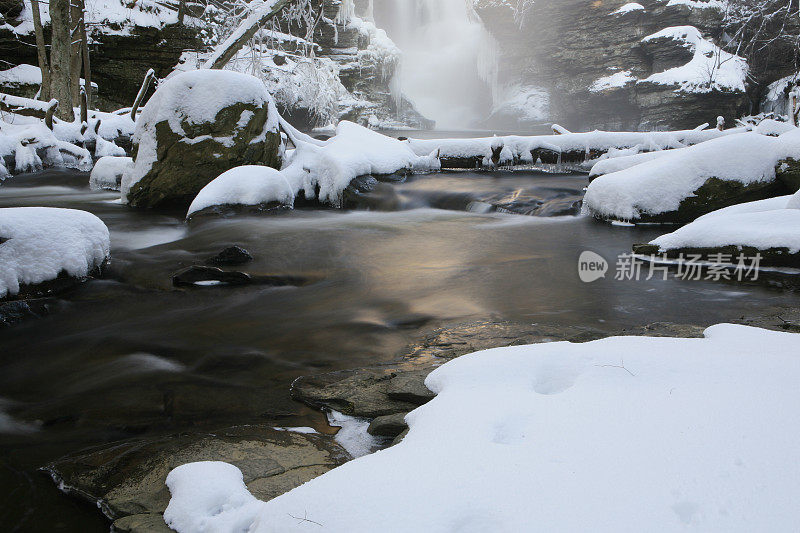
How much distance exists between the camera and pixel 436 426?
1798mm

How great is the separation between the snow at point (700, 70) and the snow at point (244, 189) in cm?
2458

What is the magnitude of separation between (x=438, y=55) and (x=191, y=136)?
5516 centimetres

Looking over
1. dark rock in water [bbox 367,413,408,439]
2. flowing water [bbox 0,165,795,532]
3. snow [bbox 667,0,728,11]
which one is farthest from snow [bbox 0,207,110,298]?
snow [bbox 667,0,728,11]

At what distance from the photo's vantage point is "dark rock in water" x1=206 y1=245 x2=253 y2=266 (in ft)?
18.3

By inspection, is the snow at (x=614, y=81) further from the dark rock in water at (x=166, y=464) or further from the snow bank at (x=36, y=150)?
the dark rock in water at (x=166, y=464)

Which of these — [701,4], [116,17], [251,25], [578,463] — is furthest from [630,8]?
[578,463]

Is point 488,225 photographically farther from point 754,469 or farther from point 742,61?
point 742,61

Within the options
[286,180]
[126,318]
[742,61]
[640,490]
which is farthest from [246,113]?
[742,61]

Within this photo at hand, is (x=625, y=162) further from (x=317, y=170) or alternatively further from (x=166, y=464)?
(x=166, y=464)

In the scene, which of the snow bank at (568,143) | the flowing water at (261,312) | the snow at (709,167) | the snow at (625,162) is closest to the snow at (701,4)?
the snow bank at (568,143)

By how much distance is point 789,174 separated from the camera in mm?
6281

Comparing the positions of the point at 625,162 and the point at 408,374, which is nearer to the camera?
the point at 408,374

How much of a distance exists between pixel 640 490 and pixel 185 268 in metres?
4.85

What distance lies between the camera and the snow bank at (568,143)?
1084 cm
